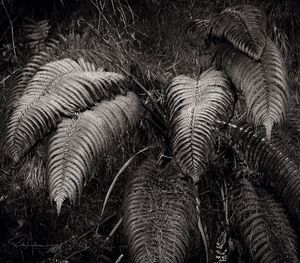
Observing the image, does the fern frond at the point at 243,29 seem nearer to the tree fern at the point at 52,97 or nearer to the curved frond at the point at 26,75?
the tree fern at the point at 52,97

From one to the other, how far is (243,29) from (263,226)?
976 millimetres

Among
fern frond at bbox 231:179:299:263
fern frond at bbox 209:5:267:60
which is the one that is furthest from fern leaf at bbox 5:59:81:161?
fern frond at bbox 231:179:299:263

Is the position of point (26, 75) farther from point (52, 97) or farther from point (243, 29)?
point (243, 29)

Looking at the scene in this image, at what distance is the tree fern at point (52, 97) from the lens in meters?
2.55

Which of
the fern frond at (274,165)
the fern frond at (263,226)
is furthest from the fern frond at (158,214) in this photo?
the fern frond at (274,165)

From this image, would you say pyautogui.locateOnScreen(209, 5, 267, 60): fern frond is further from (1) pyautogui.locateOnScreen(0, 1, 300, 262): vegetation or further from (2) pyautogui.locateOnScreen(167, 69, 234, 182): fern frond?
(2) pyautogui.locateOnScreen(167, 69, 234, 182): fern frond

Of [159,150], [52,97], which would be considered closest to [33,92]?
[52,97]

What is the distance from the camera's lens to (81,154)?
2480 millimetres

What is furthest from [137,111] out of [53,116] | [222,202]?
[222,202]

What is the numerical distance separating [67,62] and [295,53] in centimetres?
147

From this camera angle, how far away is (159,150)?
306 cm

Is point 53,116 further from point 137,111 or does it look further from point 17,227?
point 17,227

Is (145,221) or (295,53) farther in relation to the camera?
(295,53)

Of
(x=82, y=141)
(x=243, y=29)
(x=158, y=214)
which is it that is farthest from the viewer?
(x=243, y=29)
